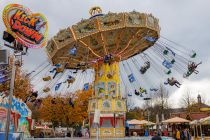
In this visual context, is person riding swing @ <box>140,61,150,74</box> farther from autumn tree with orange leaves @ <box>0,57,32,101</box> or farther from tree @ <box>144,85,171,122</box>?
tree @ <box>144,85,171,122</box>

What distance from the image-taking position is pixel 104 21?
23906 mm

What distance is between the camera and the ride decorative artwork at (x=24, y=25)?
49.9 ft

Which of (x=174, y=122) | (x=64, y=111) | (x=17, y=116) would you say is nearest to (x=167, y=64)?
(x=174, y=122)

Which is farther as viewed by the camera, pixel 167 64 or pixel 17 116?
pixel 167 64

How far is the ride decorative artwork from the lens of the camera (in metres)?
15.2

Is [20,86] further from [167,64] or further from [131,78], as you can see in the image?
[167,64]

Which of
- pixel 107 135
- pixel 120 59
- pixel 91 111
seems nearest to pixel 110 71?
pixel 120 59

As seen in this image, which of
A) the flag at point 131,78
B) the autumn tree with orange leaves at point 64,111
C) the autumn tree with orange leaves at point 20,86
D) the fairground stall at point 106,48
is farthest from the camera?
the autumn tree with orange leaves at point 64,111

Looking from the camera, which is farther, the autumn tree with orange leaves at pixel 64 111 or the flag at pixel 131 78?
the autumn tree with orange leaves at pixel 64 111

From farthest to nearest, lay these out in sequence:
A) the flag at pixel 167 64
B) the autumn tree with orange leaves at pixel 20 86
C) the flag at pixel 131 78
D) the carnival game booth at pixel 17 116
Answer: the autumn tree with orange leaves at pixel 20 86
the flag at pixel 131 78
the flag at pixel 167 64
the carnival game booth at pixel 17 116

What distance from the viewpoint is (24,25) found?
51.4ft

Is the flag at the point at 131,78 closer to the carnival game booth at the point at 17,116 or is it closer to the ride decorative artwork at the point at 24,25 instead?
the carnival game booth at the point at 17,116

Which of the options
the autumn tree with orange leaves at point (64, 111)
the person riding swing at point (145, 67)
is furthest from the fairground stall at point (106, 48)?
the autumn tree with orange leaves at point (64, 111)

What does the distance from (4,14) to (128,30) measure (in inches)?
494
